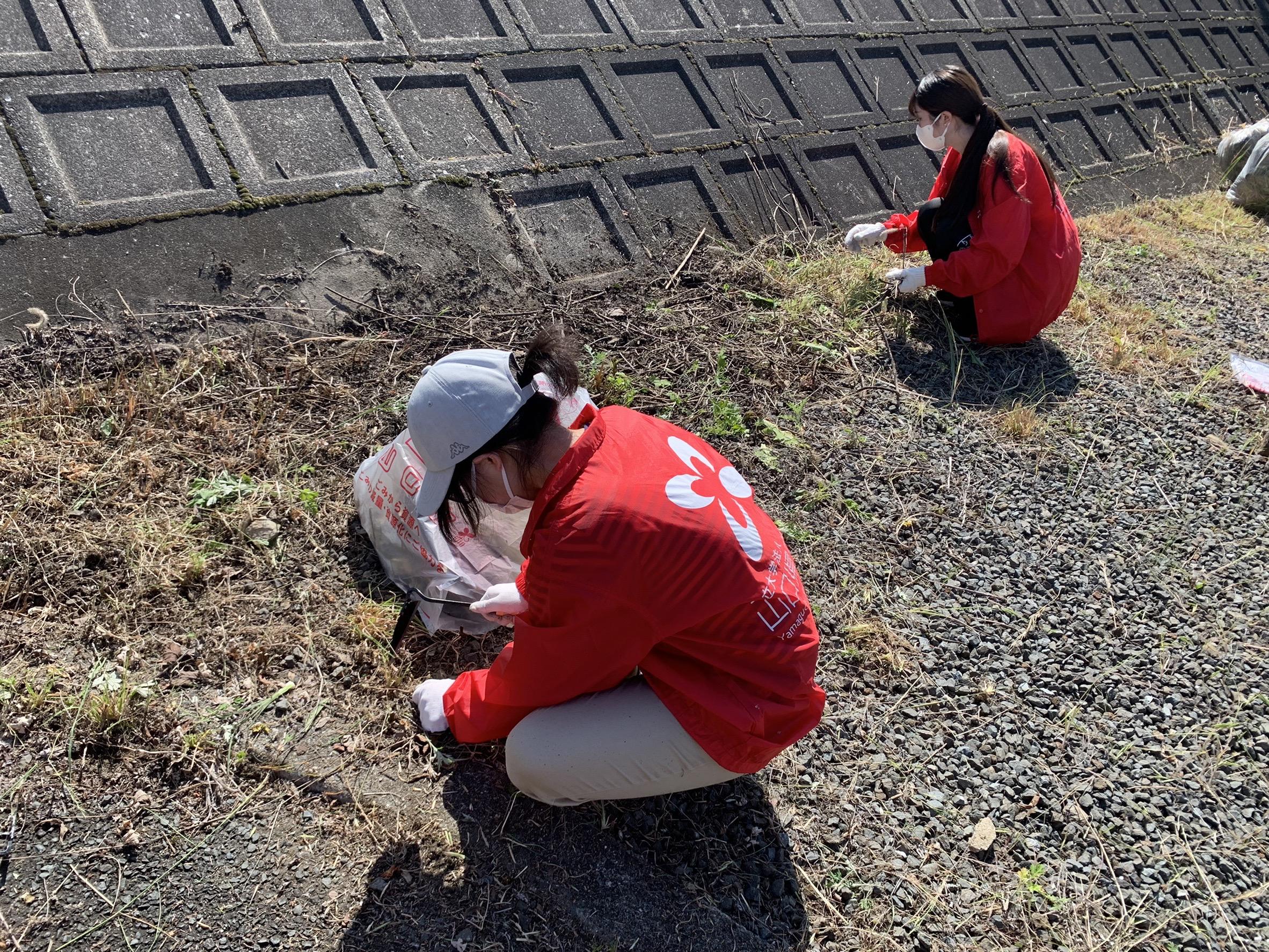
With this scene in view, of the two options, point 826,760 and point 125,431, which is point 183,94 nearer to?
point 125,431

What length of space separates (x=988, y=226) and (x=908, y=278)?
15.6 inches

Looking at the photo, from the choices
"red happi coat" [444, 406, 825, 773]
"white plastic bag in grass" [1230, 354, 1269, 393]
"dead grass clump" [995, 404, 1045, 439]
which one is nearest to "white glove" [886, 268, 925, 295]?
"dead grass clump" [995, 404, 1045, 439]

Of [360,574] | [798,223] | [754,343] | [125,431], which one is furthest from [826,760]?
[798,223]

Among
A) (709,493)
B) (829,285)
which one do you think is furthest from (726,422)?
(709,493)

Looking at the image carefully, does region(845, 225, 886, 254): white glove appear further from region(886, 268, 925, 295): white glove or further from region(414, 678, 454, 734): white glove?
region(414, 678, 454, 734): white glove

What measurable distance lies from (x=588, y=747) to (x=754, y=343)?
223cm

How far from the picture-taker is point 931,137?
13.4ft

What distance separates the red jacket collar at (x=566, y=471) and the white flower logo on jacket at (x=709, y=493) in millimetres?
169

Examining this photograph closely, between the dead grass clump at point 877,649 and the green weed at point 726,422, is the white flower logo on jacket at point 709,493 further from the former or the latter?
the green weed at point 726,422

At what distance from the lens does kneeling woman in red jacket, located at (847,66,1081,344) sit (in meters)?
3.95

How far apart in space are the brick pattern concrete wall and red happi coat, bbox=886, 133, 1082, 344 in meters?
0.94

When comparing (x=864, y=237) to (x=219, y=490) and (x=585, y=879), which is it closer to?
(x=219, y=490)

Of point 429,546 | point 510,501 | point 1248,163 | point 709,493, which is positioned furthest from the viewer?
point 1248,163

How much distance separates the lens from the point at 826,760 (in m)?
2.46
